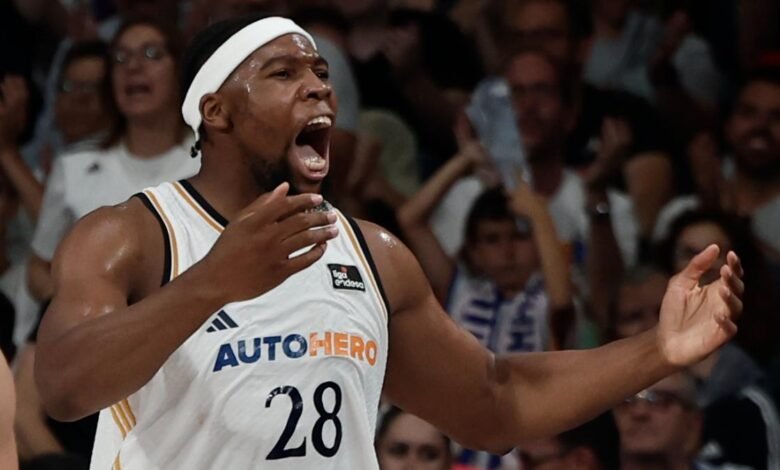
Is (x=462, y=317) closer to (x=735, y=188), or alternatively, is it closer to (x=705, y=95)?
(x=735, y=188)

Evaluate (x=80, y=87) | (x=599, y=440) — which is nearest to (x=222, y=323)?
(x=599, y=440)

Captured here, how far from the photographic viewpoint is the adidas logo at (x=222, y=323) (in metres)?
3.77

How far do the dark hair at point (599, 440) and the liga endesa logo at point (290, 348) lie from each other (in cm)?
211

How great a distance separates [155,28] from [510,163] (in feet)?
4.82

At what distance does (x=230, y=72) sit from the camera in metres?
3.95

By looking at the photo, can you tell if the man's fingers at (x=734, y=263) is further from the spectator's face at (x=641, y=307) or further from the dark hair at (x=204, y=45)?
the spectator's face at (x=641, y=307)

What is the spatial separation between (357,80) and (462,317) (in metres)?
1.45

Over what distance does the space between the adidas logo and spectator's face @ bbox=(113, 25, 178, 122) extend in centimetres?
290

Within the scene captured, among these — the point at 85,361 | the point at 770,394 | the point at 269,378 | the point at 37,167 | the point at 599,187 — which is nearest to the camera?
the point at 85,361

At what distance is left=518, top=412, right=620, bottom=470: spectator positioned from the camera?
5.87 meters

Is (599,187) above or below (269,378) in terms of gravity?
below

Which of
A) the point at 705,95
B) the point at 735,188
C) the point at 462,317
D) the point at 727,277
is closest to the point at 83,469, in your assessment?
the point at 462,317

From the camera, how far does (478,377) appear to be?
13.9 ft

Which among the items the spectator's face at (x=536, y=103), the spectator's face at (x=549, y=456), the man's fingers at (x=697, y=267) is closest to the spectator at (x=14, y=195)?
the spectator's face at (x=536, y=103)
